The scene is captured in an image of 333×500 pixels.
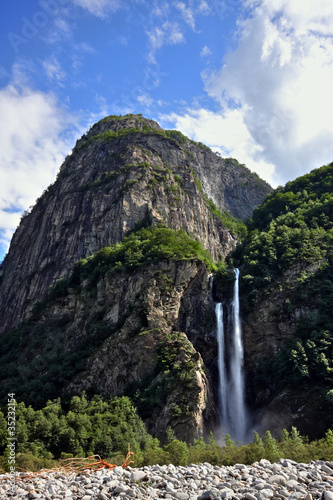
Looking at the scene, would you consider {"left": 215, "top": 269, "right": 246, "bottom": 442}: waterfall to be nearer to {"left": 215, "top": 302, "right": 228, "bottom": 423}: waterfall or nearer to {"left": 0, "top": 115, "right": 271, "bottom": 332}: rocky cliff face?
{"left": 215, "top": 302, "right": 228, "bottom": 423}: waterfall

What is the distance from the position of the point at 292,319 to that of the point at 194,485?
33.4 m

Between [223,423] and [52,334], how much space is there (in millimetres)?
25856

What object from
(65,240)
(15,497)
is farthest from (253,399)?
(65,240)

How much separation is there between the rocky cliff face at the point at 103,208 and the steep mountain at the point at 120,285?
29 cm

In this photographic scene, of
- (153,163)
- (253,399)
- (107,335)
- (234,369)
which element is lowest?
(253,399)

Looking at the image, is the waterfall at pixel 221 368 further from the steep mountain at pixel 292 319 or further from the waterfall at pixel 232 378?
the steep mountain at pixel 292 319

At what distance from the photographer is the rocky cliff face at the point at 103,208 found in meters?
65.2

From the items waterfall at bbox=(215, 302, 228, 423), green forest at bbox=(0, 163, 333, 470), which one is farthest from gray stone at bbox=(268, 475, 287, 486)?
waterfall at bbox=(215, 302, 228, 423)

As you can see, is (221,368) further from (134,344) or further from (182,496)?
(182,496)

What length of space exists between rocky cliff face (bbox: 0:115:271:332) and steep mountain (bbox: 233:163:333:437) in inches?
726

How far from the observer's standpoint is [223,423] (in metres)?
39.1

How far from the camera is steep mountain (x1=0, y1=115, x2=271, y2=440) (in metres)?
40.5

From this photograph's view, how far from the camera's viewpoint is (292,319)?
42750mm

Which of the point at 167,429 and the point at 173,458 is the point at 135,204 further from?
the point at 173,458
